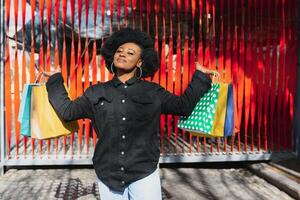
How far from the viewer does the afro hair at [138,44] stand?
2.93 metres

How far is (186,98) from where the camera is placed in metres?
2.91

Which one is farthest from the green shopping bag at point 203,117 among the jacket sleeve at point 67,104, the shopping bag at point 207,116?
the jacket sleeve at point 67,104

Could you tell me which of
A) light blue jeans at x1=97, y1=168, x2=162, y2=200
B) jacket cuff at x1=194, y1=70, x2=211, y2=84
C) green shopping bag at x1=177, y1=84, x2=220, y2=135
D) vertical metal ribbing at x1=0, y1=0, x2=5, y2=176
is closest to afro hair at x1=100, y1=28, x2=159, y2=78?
jacket cuff at x1=194, y1=70, x2=211, y2=84

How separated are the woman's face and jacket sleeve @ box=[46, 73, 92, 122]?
11.4 inches

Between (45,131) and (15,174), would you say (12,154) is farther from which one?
(45,131)

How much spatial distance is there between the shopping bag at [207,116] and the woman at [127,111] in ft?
0.82

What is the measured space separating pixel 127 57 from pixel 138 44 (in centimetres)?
15

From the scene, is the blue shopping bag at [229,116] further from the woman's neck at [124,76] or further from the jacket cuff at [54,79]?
the jacket cuff at [54,79]

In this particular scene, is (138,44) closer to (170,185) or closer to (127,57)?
(127,57)

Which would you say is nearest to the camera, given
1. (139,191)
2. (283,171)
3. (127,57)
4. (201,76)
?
Result: (139,191)

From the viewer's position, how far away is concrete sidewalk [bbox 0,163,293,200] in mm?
5145

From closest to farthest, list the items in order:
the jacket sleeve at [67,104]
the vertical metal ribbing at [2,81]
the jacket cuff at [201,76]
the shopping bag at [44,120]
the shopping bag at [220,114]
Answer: the jacket sleeve at [67,104], the jacket cuff at [201,76], the shopping bag at [44,120], the shopping bag at [220,114], the vertical metal ribbing at [2,81]

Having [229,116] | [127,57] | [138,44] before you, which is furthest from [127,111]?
[229,116]

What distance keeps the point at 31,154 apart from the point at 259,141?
11.1 ft
